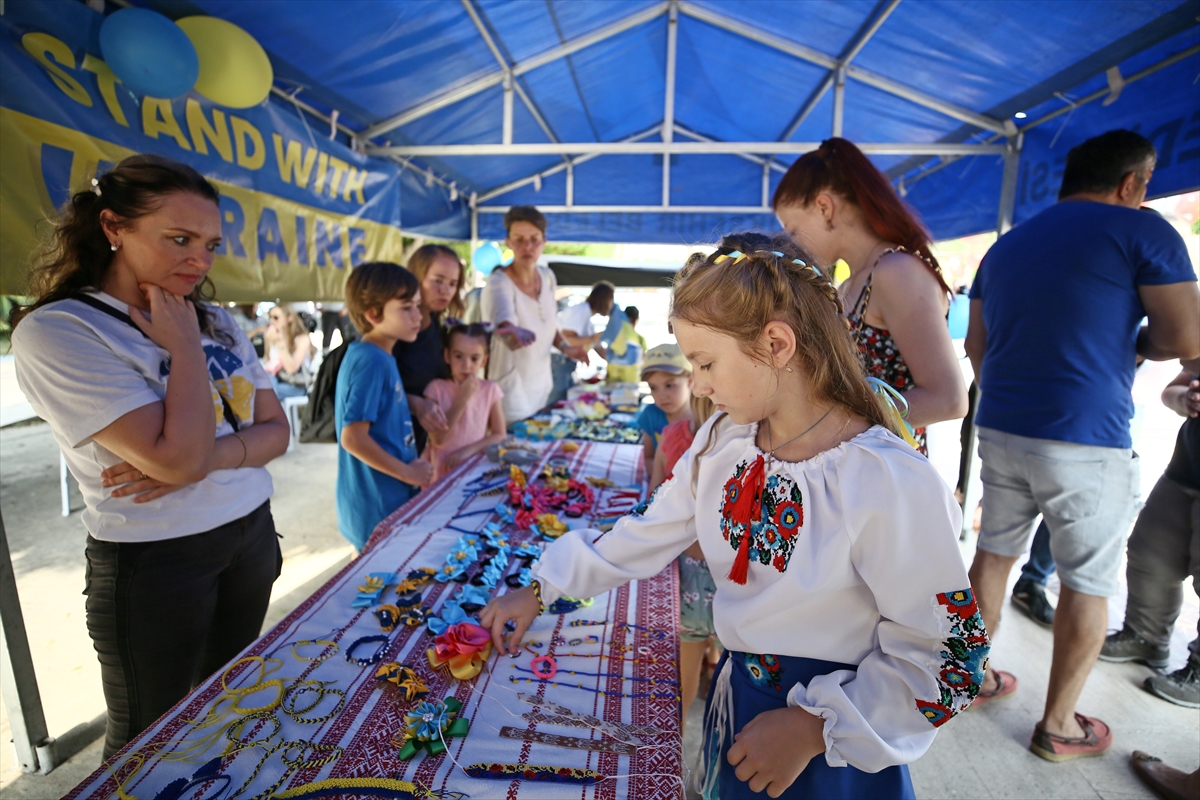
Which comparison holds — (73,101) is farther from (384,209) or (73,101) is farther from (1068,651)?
(1068,651)

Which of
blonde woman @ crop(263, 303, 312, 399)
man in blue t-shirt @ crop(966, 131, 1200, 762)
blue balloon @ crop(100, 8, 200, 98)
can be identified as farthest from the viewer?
blonde woman @ crop(263, 303, 312, 399)

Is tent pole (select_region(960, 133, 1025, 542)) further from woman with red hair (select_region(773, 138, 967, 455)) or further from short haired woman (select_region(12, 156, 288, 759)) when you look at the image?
short haired woman (select_region(12, 156, 288, 759))

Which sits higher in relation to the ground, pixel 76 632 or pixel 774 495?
pixel 774 495

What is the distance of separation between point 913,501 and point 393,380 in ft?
6.17

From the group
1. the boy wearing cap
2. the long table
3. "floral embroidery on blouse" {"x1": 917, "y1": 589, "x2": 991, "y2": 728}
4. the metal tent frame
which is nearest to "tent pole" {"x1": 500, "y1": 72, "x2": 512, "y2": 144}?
the metal tent frame

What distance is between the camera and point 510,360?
3.49 metres

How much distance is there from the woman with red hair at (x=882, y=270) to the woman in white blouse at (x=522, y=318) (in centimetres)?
194

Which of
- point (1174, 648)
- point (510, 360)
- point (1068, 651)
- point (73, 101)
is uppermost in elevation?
point (73, 101)

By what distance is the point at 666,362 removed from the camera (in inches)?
84.5

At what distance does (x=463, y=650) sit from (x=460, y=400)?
69.4 inches

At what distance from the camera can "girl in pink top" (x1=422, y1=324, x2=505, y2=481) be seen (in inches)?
107

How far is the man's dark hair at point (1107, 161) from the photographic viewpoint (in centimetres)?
186

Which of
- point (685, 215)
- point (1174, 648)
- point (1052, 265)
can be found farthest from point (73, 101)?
point (685, 215)

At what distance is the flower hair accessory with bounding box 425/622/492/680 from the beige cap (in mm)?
1205
